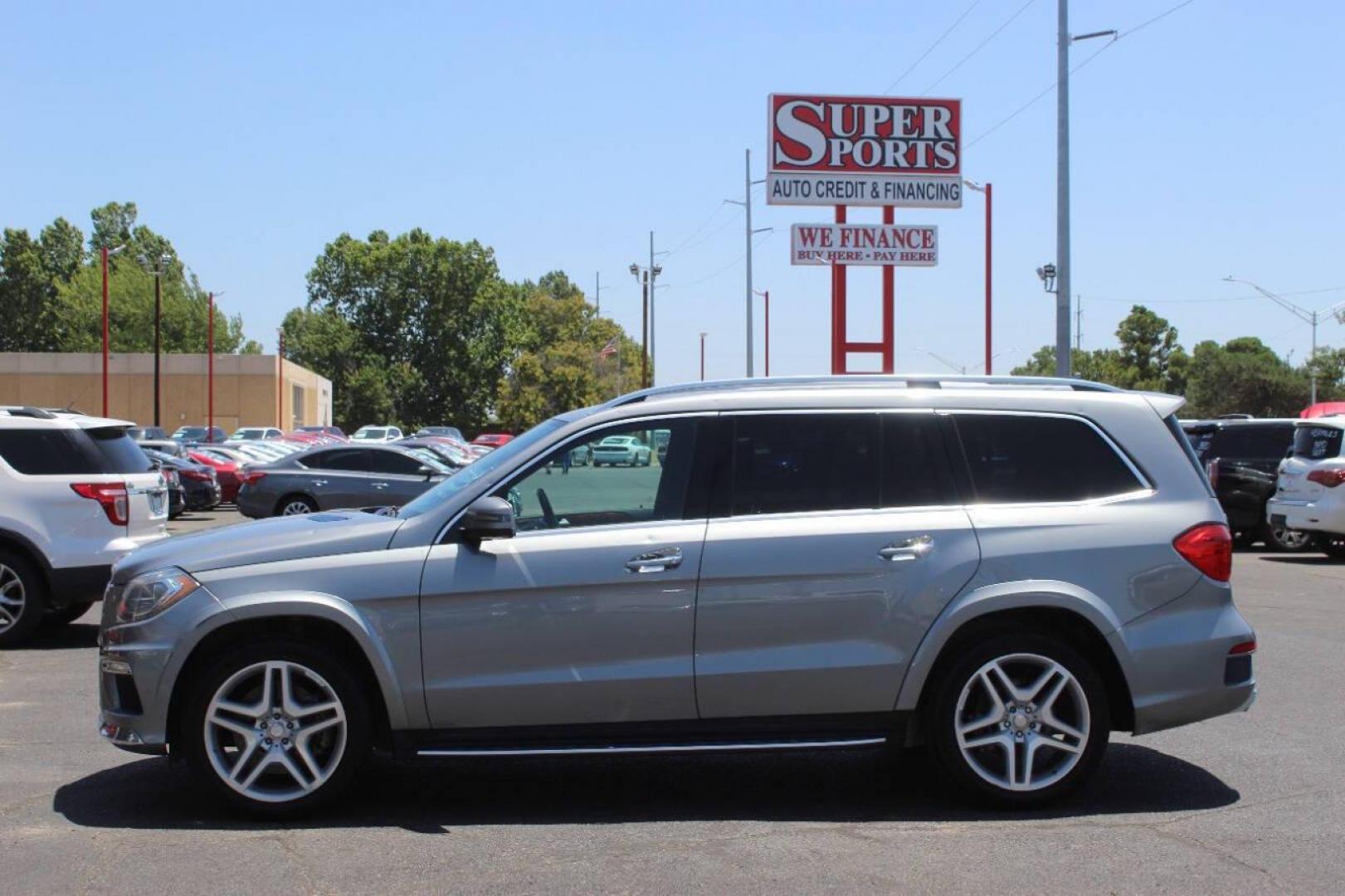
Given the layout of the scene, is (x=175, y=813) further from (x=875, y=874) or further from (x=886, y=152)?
(x=886, y=152)

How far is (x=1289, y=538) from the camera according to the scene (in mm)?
19250

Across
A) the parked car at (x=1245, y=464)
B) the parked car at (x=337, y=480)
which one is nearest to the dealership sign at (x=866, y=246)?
the parked car at (x=1245, y=464)

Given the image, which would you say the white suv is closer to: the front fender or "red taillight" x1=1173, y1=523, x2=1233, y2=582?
the front fender

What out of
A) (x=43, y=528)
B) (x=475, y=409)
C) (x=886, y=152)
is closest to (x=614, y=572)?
(x=43, y=528)

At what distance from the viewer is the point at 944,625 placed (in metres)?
5.95

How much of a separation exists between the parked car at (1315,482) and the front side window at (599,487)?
14.0m

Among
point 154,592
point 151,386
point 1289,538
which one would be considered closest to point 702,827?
point 154,592

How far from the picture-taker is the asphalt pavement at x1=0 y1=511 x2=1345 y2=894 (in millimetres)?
5203

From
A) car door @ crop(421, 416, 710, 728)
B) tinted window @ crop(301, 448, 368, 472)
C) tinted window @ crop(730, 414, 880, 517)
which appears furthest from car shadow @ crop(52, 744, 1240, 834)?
tinted window @ crop(301, 448, 368, 472)

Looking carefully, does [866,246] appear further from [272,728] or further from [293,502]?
[272,728]

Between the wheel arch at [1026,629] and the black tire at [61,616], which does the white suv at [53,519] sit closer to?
the black tire at [61,616]

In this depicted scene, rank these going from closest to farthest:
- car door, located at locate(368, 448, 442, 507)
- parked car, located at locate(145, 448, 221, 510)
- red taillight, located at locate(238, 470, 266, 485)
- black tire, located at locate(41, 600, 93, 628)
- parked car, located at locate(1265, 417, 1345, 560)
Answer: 1. black tire, located at locate(41, 600, 93, 628)
2. parked car, located at locate(1265, 417, 1345, 560)
3. car door, located at locate(368, 448, 442, 507)
4. red taillight, located at locate(238, 470, 266, 485)
5. parked car, located at locate(145, 448, 221, 510)

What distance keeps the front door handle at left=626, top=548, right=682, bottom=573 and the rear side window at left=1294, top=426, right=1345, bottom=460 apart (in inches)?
569

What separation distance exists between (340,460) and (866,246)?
38.4 feet
